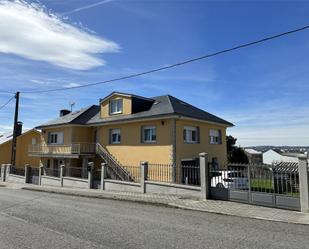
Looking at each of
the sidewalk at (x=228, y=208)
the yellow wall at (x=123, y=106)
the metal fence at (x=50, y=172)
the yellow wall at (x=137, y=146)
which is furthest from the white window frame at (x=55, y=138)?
the sidewalk at (x=228, y=208)

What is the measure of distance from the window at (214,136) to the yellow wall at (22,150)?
25.5 m

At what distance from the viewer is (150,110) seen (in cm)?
2447

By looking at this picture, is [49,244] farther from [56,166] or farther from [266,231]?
[56,166]

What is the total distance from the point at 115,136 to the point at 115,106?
8.24 ft

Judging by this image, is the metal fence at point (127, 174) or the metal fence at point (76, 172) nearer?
the metal fence at point (127, 174)

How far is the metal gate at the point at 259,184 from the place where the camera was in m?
11.5

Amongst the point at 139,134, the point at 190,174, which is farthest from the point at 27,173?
the point at 190,174

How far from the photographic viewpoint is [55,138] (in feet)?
107

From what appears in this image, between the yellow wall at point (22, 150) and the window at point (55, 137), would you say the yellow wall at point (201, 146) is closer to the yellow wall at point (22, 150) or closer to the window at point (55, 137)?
the window at point (55, 137)

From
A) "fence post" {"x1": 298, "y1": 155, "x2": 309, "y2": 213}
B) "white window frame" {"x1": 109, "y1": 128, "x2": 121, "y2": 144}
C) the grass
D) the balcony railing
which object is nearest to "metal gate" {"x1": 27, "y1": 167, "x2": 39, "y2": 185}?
the balcony railing

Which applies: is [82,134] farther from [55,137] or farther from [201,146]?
[201,146]

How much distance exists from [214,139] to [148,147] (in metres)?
6.51

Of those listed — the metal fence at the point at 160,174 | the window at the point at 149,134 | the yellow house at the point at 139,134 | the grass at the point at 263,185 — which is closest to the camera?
the grass at the point at 263,185

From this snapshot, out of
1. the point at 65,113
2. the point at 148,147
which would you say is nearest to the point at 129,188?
the point at 148,147
